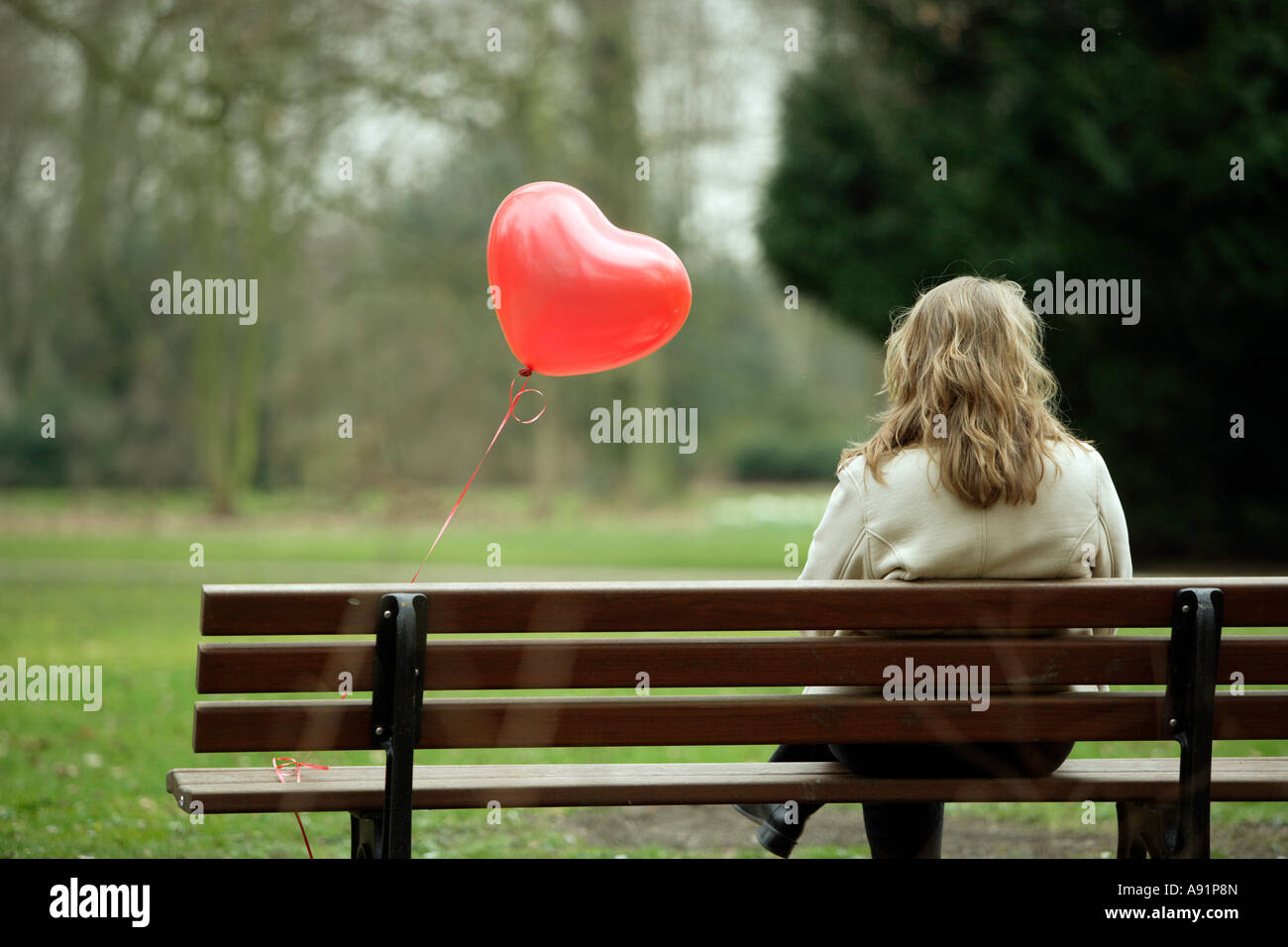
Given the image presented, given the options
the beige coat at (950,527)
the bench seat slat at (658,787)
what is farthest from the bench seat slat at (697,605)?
the bench seat slat at (658,787)

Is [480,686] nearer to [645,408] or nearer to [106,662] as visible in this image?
[106,662]

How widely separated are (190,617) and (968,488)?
9.10 metres

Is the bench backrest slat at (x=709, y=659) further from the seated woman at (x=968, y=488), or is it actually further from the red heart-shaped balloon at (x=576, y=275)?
the red heart-shaped balloon at (x=576, y=275)

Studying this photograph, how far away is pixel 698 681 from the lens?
2.85 meters

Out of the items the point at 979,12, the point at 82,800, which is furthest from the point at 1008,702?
the point at 979,12

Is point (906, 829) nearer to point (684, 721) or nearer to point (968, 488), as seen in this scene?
point (684, 721)

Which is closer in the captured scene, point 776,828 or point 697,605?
point 697,605

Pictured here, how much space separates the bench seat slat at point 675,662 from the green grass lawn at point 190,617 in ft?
5.70

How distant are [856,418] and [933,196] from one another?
18.0m

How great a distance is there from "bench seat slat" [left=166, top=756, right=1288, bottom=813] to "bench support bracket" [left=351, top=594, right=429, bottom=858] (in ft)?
0.33

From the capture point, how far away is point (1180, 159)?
1110cm

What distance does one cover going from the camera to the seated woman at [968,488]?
3.01m

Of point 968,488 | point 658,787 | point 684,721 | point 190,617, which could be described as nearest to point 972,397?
point 968,488

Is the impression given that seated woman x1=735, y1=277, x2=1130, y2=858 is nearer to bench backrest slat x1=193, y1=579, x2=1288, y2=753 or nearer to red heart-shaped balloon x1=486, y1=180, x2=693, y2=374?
bench backrest slat x1=193, y1=579, x2=1288, y2=753
